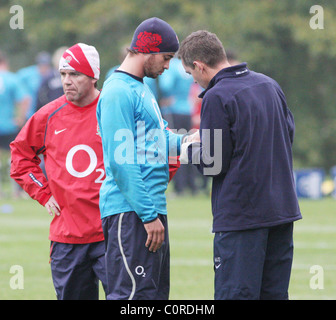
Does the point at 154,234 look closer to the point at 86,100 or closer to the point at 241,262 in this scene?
the point at 241,262

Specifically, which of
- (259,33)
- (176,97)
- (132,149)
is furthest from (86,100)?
(259,33)

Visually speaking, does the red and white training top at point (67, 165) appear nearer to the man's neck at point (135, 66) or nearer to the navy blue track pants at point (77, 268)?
the navy blue track pants at point (77, 268)

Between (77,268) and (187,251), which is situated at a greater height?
(77,268)

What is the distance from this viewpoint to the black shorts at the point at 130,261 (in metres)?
4.81

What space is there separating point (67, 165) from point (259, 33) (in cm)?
1964

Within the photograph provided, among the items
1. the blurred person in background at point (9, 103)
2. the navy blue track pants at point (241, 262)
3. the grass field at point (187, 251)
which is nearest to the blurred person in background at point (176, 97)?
the grass field at point (187, 251)

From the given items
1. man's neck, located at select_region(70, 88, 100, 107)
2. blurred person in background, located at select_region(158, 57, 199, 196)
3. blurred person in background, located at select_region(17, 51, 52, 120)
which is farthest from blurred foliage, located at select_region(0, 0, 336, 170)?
man's neck, located at select_region(70, 88, 100, 107)

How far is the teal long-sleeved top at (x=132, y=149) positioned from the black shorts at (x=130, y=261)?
0.29 feet

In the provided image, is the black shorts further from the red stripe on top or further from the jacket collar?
the red stripe on top

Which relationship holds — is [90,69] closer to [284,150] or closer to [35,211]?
[284,150]

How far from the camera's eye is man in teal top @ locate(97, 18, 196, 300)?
4781 mm

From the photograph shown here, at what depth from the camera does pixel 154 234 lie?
4.80 m

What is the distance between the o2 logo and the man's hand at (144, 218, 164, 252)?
2.96 ft
